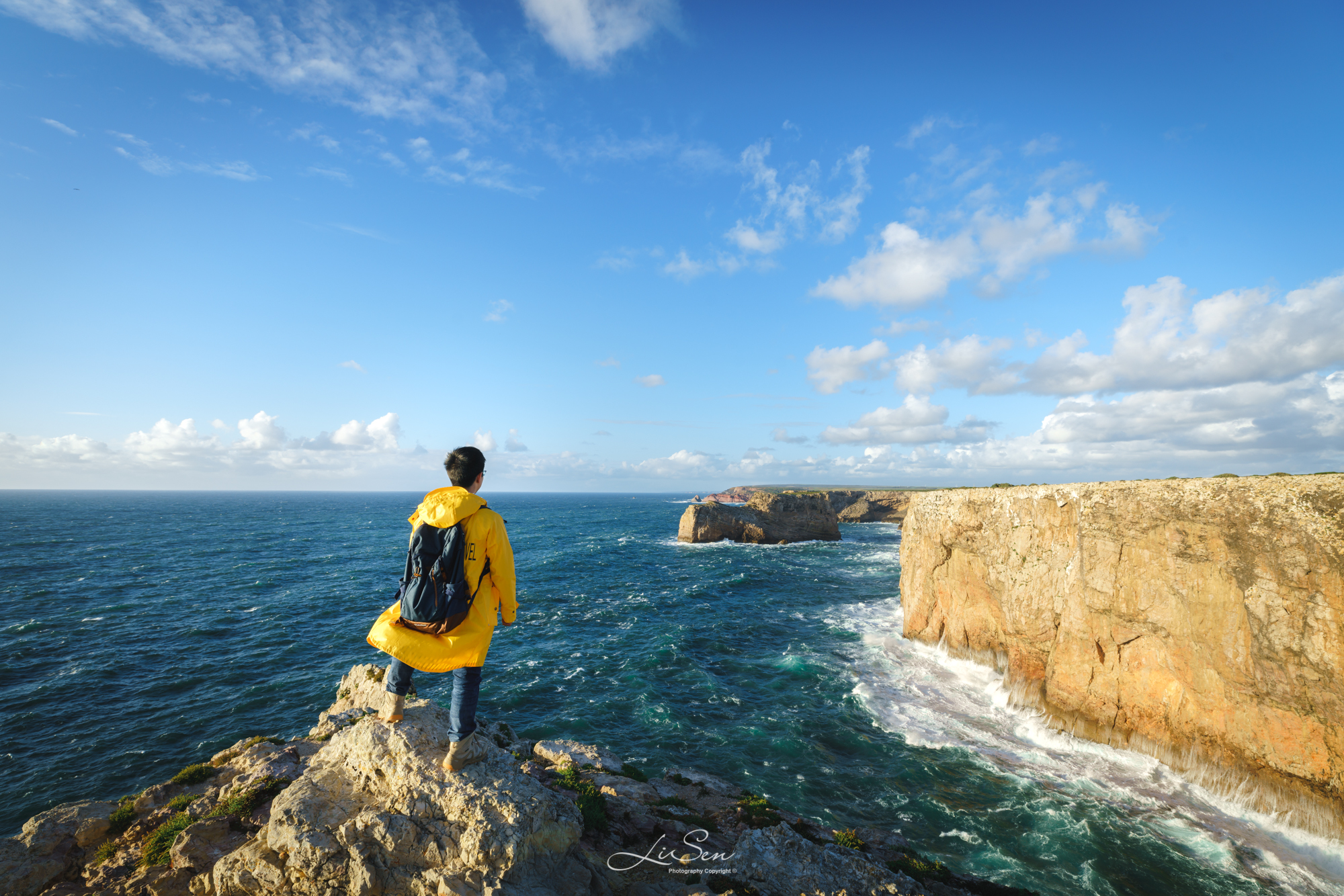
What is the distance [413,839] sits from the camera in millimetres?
6391

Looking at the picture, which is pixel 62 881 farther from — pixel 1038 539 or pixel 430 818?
pixel 1038 539

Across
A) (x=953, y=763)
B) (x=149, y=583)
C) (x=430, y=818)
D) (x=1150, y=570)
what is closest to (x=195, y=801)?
(x=430, y=818)

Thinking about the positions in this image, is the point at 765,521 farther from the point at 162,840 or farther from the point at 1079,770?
the point at 162,840

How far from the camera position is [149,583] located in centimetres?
4316

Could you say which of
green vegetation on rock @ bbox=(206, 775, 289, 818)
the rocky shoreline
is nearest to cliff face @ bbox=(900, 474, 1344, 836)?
the rocky shoreline

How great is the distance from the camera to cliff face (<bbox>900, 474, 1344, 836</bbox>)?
12383 millimetres

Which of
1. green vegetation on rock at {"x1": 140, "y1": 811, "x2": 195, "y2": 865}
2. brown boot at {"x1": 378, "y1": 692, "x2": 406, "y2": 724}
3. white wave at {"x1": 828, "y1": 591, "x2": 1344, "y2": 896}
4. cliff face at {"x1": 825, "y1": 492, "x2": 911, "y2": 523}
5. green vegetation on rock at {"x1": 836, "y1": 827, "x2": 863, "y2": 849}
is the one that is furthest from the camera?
cliff face at {"x1": 825, "y1": 492, "x2": 911, "y2": 523}

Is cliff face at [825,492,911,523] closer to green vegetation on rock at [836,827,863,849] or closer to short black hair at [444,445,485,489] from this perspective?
green vegetation on rock at [836,827,863,849]

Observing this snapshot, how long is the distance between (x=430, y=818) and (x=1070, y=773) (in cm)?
1963

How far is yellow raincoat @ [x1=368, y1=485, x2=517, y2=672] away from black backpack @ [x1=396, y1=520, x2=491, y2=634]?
0.22ft

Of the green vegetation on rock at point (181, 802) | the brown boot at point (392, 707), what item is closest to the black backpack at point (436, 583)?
the brown boot at point (392, 707)

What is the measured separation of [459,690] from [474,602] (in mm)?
1103

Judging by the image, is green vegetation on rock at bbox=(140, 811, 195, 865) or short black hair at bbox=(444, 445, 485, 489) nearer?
short black hair at bbox=(444, 445, 485, 489)

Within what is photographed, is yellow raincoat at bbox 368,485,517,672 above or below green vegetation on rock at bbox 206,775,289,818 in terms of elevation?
above
